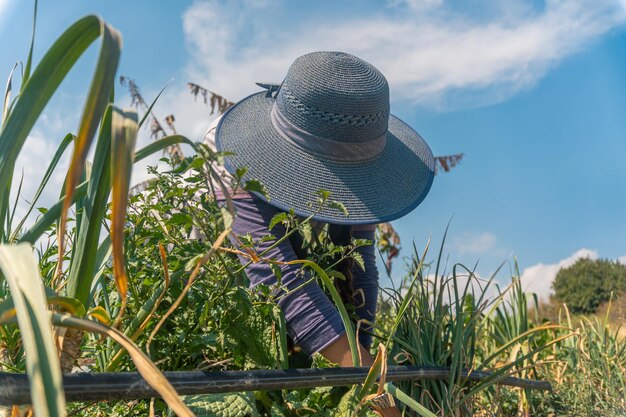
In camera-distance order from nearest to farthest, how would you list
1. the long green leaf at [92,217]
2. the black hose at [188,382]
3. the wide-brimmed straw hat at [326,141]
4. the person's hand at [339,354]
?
the black hose at [188,382] < the long green leaf at [92,217] < the person's hand at [339,354] < the wide-brimmed straw hat at [326,141]

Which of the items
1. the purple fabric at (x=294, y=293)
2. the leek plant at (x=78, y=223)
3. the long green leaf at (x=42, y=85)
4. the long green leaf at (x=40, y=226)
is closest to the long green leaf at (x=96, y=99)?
the leek plant at (x=78, y=223)

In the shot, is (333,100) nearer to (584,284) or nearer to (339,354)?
(339,354)

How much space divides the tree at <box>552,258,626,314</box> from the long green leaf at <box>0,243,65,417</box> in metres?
16.1

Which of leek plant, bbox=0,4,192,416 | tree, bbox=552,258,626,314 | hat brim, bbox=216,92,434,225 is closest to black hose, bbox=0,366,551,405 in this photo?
leek plant, bbox=0,4,192,416

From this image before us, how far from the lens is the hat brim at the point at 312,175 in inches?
65.5

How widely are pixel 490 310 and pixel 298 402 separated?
950 mm

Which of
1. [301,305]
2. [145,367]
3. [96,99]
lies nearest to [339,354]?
[301,305]

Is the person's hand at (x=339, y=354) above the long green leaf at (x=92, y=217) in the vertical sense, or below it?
below

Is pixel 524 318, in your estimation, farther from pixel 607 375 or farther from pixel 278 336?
pixel 278 336

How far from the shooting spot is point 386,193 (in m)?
1.84

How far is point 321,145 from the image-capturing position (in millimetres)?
1768

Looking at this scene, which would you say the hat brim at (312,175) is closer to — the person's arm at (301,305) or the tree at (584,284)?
the person's arm at (301,305)

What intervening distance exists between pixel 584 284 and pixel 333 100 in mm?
15884

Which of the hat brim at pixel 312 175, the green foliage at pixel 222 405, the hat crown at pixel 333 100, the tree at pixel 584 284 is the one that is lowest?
the green foliage at pixel 222 405
